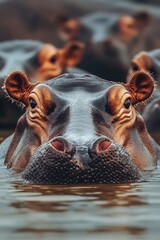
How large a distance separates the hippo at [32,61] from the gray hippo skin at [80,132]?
26.0 ft

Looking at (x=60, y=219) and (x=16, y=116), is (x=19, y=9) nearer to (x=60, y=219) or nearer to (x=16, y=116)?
(x=16, y=116)

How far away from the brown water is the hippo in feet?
34.8

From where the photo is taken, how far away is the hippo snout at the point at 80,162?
24.5 feet

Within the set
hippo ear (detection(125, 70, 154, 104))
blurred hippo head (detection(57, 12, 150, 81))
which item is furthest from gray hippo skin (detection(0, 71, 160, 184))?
blurred hippo head (detection(57, 12, 150, 81))

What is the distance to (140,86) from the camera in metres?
9.72

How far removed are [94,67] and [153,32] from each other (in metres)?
3.45

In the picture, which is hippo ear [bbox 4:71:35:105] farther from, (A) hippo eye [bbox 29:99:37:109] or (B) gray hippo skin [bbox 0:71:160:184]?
(A) hippo eye [bbox 29:99:37:109]

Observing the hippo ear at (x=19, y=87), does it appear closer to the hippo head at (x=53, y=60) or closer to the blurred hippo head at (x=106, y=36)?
the hippo head at (x=53, y=60)

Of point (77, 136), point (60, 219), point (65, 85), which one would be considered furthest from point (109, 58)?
point (60, 219)

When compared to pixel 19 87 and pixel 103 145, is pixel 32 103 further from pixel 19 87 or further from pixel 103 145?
pixel 103 145

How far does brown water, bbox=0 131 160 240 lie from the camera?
540 cm

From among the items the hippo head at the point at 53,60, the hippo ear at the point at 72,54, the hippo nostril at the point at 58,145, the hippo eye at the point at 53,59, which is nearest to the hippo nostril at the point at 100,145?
the hippo nostril at the point at 58,145

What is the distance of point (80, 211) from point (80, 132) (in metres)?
1.69

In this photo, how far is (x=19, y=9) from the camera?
93.8 ft
